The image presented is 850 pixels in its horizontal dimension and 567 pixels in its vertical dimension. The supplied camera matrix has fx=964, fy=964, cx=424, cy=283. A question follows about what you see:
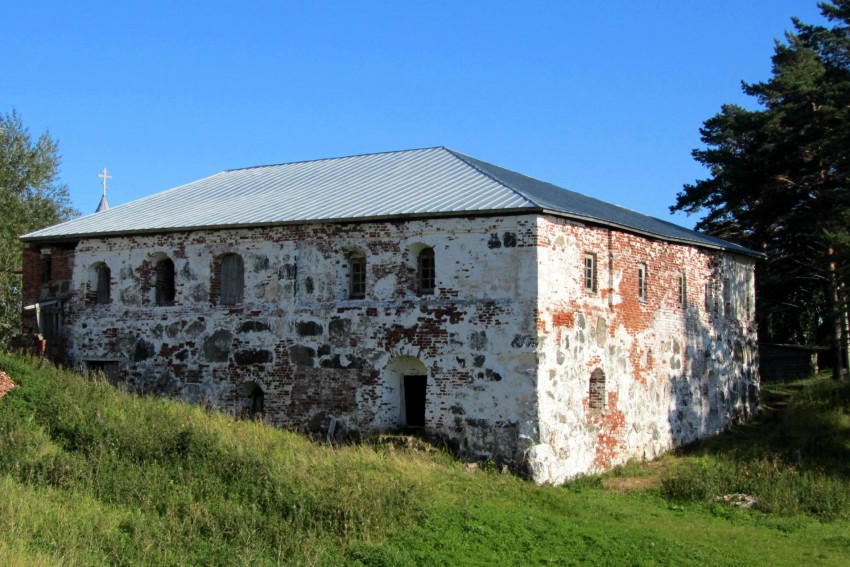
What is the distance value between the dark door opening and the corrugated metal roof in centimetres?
345

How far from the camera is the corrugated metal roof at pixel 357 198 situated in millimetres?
20078

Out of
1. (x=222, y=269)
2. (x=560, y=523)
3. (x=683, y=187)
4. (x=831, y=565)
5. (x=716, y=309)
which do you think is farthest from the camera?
Answer: (x=683, y=187)

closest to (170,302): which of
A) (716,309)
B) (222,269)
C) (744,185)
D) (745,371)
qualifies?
(222,269)

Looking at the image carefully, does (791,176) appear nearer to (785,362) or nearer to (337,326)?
(785,362)

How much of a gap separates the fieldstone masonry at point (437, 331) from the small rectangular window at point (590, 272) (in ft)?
0.43

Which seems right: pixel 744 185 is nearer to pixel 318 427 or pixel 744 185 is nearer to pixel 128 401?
pixel 318 427

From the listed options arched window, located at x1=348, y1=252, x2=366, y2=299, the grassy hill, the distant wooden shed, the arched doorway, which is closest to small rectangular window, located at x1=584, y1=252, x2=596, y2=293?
the arched doorway

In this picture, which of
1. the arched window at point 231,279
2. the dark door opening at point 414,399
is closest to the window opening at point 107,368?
the arched window at point 231,279

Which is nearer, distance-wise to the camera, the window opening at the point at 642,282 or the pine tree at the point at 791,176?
the window opening at the point at 642,282

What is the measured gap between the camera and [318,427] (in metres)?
20.2

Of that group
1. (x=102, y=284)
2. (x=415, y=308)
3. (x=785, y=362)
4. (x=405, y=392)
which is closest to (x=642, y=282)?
(x=415, y=308)

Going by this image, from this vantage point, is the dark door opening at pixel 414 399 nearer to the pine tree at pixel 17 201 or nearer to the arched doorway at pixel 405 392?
the arched doorway at pixel 405 392

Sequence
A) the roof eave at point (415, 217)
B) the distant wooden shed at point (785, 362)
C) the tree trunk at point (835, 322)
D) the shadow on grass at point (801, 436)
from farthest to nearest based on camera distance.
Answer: the distant wooden shed at point (785, 362) → the tree trunk at point (835, 322) → the shadow on grass at point (801, 436) → the roof eave at point (415, 217)

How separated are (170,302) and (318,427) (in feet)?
16.7
